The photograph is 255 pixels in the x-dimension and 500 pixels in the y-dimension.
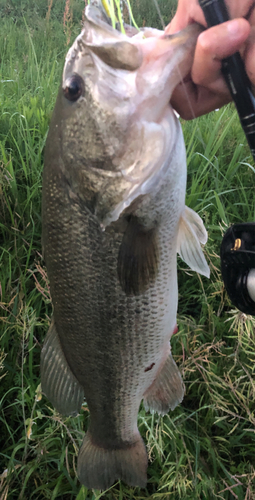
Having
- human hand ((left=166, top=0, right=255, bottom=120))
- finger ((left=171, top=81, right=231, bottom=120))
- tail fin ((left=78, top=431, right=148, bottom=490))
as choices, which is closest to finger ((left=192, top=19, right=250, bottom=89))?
human hand ((left=166, top=0, right=255, bottom=120))

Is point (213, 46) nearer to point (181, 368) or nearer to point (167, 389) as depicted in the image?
point (167, 389)

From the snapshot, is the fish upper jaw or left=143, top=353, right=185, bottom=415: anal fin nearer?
the fish upper jaw

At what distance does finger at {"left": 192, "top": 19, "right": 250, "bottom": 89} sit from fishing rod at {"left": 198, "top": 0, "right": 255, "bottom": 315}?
3 cm

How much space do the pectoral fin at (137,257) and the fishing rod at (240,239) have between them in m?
0.27

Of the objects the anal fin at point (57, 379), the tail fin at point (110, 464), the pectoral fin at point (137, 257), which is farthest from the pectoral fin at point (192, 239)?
the tail fin at point (110, 464)

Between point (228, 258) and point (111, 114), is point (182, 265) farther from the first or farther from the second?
point (111, 114)

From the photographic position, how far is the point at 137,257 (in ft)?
3.43

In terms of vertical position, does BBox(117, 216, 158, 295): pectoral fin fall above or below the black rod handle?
below

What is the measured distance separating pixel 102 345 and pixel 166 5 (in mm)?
2628

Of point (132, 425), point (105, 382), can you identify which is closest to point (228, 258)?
point (105, 382)

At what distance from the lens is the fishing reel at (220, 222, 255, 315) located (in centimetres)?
108

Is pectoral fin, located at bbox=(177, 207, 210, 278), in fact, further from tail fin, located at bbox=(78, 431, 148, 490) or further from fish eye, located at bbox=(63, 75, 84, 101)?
tail fin, located at bbox=(78, 431, 148, 490)

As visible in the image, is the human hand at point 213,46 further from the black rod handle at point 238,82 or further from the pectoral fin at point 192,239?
the pectoral fin at point 192,239

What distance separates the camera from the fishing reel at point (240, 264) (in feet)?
3.54
